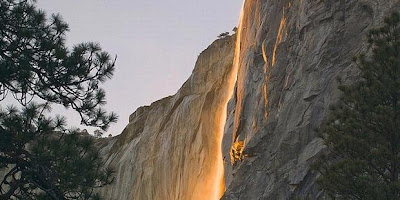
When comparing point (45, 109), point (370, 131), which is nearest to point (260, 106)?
point (370, 131)

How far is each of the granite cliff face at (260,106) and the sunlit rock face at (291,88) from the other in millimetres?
36

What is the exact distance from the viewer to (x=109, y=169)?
12047mm

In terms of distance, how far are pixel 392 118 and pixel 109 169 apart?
534 cm

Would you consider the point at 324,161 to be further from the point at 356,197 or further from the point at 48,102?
the point at 48,102

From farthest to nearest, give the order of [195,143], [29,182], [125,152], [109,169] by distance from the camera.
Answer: [125,152] < [195,143] < [109,169] < [29,182]

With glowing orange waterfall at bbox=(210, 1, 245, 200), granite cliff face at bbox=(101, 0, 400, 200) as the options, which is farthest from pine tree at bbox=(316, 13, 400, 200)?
glowing orange waterfall at bbox=(210, 1, 245, 200)

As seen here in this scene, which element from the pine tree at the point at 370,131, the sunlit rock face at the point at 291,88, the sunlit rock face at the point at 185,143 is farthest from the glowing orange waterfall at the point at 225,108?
the pine tree at the point at 370,131

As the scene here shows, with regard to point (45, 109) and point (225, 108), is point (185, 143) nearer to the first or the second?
point (225, 108)

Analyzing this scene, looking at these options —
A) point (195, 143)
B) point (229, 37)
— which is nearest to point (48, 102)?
point (195, 143)

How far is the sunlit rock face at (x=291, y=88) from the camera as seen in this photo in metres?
20.5

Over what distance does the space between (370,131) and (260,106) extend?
1063 cm

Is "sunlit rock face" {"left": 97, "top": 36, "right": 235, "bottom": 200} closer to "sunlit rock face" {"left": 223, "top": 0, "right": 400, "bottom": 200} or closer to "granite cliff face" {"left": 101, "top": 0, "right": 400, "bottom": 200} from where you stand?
"granite cliff face" {"left": 101, "top": 0, "right": 400, "bottom": 200}

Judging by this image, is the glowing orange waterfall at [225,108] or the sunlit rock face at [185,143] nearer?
the glowing orange waterfall at [225,108]

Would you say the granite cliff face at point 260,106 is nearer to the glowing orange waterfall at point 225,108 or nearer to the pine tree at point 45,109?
the glowing orange waterfall at point 225,108
